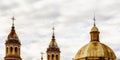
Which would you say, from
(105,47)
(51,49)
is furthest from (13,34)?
(105,47)

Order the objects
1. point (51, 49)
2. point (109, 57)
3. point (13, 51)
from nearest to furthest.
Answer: point (109, 57), point (13, 51), point (51, 49)

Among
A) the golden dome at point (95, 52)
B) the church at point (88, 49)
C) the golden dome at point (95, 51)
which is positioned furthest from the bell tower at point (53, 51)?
the golden dome at point (95, 51)

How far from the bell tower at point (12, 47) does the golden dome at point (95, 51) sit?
12.5m

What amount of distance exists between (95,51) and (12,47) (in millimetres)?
17262

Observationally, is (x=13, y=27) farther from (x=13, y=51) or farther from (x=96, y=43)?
(x=96, y=43)

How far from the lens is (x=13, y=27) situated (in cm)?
7919

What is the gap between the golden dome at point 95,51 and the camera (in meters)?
71.8

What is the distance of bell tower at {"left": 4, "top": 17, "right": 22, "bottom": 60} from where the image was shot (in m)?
76.2

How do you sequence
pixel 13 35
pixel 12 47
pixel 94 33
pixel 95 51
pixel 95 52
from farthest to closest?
pixel 13 35 < pixel 12 47 < pixel 94 33 < pixel 95 51 < pixel 95 52

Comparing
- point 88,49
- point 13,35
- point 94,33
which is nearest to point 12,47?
point 13,35

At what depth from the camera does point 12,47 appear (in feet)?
254

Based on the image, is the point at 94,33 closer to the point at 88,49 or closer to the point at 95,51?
the point at 88,49

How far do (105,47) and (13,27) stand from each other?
19.8m

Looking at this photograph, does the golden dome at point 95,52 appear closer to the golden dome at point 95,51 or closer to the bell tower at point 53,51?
the golden dome at point 95,51
